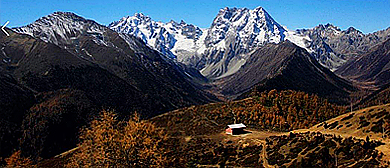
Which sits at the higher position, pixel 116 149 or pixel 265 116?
pixel 265 116

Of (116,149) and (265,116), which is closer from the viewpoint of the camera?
(116,149)

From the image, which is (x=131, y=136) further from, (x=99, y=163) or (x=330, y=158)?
(x=330, y=158)

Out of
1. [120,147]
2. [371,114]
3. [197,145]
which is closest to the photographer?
[120,147]

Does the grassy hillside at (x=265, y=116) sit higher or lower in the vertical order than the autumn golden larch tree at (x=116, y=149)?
higher

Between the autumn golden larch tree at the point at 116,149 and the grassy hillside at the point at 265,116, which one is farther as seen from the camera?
the grassy hillside at the point at 265,116

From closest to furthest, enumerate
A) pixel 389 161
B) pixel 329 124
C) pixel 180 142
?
pixel 389 161 → pixel 329 124 → pixel 180 142

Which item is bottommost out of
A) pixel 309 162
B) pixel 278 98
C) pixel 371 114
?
pixel 309 162

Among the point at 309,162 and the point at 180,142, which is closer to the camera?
the point at 309,162

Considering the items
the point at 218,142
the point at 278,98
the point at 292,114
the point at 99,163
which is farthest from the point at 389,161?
the point at 278,98

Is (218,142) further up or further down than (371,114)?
further down

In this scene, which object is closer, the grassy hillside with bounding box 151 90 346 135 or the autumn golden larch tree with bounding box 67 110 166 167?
the autumn golden larch tree with bounding box 67 110 166 167

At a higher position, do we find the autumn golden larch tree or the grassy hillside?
the grassy hillside
